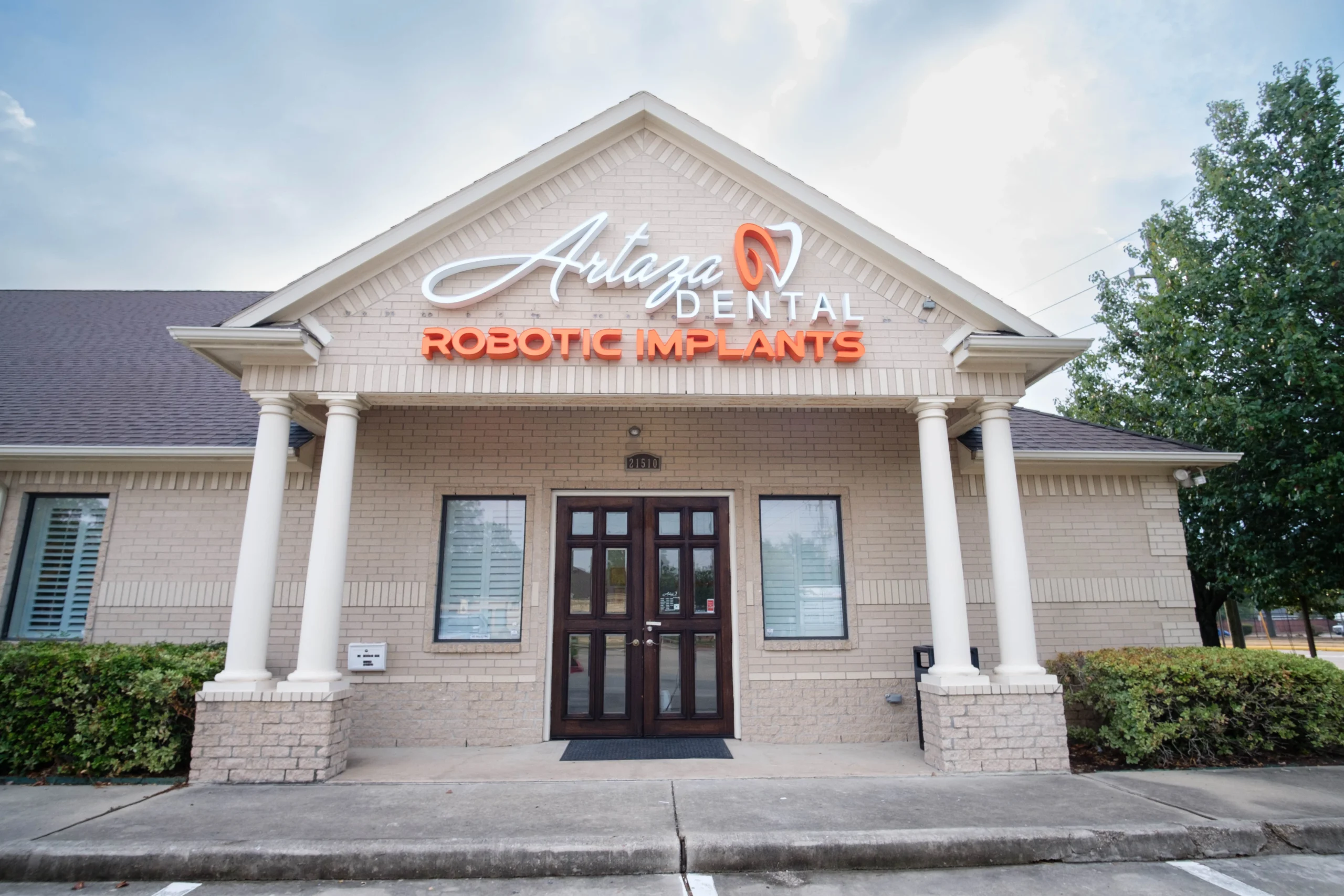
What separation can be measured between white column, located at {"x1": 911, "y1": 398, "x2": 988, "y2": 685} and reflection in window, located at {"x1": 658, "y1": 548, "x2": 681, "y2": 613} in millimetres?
2705

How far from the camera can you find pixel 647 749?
7.41 meters

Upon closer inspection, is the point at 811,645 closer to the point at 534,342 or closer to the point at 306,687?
the point at 534,342

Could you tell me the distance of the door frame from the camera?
26.1 feet

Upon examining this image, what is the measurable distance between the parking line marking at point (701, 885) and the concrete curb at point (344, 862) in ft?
0.46

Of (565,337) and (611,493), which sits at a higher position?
(565,337)

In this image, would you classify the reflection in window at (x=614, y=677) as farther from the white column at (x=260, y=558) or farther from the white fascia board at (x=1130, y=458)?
the white fascia board at (x=1130, y=458)

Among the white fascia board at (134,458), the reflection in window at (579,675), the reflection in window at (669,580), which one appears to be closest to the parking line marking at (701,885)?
the reflection in window at (579,675)


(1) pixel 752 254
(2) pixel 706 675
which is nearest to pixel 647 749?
(2) pixel 706 675

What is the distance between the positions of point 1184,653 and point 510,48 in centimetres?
1166

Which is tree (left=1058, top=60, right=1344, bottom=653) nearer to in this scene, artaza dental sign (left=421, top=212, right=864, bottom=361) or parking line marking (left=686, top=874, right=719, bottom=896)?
artaza dental sign (left=421, top=212, right=864, bottom=361)

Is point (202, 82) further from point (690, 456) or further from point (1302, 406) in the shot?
point (1302, 406)

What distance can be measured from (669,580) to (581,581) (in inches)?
39.4

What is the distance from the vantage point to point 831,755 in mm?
7215

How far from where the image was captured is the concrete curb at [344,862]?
4.32 meters
